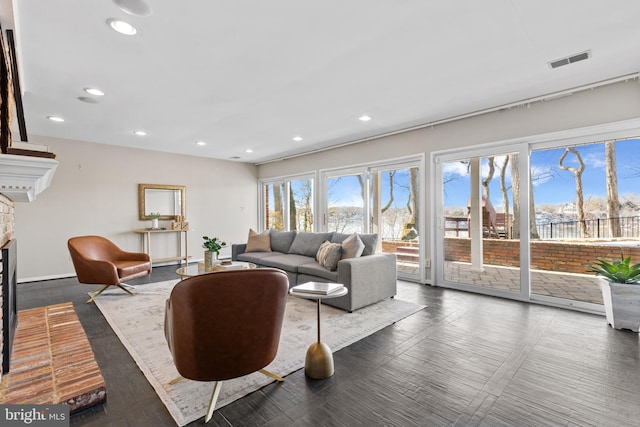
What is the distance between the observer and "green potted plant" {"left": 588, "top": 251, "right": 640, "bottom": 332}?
110 inches

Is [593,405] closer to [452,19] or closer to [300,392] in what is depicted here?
[300,392]

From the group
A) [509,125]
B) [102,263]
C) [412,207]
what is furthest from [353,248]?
[102,263]

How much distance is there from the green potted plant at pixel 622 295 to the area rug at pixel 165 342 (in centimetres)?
→ 178

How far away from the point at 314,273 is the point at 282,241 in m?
1.67

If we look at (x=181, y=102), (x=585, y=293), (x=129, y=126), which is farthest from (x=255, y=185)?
(x=585, y=293)

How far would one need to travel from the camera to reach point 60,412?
1.62 m

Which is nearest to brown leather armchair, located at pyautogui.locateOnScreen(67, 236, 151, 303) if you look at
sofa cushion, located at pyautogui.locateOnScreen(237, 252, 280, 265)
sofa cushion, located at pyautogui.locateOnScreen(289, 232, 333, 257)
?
sofa cushion, located at pyautogui.locateOnScreen(237, 252, 280, 265)

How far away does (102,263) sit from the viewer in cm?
372

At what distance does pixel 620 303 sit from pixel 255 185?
7113mm

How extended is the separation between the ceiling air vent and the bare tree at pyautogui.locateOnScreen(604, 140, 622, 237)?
1.21m

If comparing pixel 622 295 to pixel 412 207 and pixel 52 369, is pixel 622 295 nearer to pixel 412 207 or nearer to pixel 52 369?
pixel 412 207

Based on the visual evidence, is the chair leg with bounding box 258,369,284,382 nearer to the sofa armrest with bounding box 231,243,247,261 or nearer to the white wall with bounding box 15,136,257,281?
the sofa armrest with bounding box 231,243,247,261

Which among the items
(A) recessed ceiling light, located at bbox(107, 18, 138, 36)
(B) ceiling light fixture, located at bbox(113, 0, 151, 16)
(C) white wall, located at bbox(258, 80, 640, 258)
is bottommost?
(C) white wall, located at bbox(258, 80, 640, 258)

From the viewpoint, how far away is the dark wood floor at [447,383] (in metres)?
1.67
